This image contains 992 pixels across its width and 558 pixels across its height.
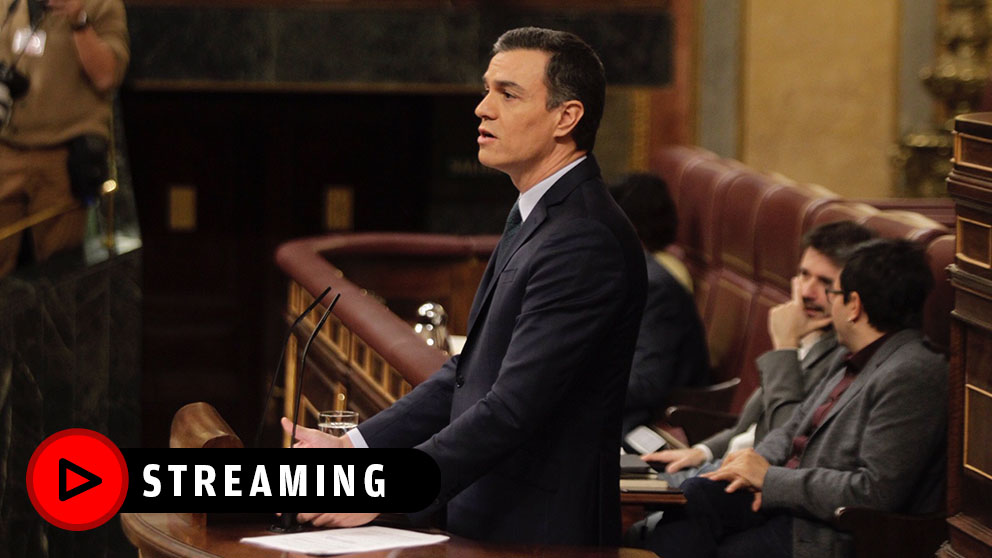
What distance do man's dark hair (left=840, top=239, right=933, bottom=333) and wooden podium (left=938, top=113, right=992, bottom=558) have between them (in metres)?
0.40

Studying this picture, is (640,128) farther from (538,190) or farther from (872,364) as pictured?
(538,190)

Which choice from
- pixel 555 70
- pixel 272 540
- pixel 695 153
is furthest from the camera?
pixel 695 153

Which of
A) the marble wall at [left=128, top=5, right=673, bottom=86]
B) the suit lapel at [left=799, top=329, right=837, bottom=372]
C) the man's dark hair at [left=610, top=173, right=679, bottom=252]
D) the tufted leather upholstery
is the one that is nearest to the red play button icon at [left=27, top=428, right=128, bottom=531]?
the suit lapel at [left=799, top=329, right=837, bottom=372]

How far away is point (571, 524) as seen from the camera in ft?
8.05

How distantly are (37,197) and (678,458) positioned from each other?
1.81 metres

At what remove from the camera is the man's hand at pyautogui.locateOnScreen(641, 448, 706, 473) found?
4012 millimetres

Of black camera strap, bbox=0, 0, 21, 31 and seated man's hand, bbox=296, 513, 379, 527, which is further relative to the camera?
black camera strap, bbox=0, 0, 21, 31

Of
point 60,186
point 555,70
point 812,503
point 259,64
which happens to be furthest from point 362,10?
point 555,70

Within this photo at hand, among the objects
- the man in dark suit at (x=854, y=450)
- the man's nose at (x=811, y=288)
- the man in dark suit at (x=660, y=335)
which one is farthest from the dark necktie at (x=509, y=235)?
the man in dark suit at (x=660, y=335)

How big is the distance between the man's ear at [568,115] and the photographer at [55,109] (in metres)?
1.94

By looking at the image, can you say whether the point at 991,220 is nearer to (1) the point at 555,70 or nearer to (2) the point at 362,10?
(1) the point at 555,70

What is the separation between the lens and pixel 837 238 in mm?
3984

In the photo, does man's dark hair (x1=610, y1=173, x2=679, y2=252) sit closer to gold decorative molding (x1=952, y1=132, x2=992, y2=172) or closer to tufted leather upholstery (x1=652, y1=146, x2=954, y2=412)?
tufted leather upholstery (x1=652, y1=146, x2=954, y2=412)

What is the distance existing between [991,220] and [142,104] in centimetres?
672
